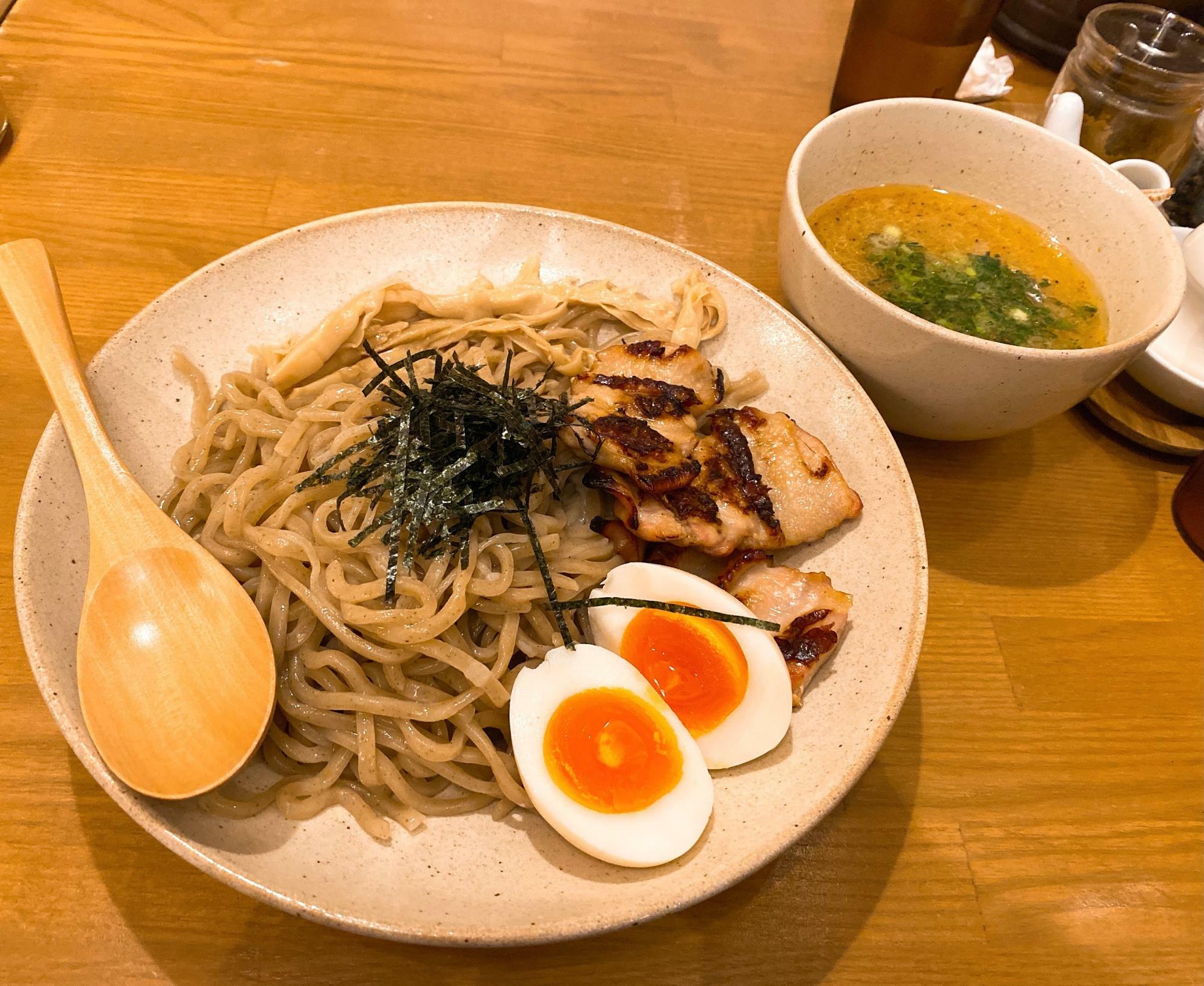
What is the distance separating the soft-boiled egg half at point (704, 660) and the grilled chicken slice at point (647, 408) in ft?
0.85

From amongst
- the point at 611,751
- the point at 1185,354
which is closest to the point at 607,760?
the point at 611,751

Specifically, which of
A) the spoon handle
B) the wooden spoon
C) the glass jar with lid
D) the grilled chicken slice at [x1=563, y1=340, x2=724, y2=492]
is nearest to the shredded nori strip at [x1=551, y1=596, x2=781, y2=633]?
the grilled chicken slice at [x1=563, y1=340, x2=724, y2=492]

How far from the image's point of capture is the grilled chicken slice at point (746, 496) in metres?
1.81

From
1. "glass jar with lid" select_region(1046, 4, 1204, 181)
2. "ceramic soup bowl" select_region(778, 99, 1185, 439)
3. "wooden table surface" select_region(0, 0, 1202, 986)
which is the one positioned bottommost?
"wooden table surface" select_region(0, 0, 1202, 986)

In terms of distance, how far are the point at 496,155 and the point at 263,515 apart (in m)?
1.88

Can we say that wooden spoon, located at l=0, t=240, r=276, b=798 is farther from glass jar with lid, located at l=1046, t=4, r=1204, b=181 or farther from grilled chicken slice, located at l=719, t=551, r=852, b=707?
glass jar with lid, located at l=1046, t=4, r=1204, b=181

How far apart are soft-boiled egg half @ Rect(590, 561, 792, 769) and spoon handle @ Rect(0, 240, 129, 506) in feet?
3.65

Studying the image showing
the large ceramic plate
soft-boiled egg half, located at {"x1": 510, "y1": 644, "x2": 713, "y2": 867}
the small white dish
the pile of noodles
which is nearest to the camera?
the large ceramic plate

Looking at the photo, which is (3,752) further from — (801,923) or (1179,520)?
(1179,520)

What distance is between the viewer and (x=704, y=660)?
1676 mm

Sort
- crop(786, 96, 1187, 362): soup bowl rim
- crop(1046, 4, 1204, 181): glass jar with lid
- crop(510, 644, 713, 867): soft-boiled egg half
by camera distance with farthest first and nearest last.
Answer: crop(1046, 4, 1204, 181): glass jar with lid → crop(786, 96, 1187, 362): soup bowl rim → crop(510, 644, 713, 867): soft-boiled egg half

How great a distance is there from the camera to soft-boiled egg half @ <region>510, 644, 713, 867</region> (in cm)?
145

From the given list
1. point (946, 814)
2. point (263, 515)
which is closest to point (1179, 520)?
point (946, 814)

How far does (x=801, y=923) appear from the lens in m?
1.60
